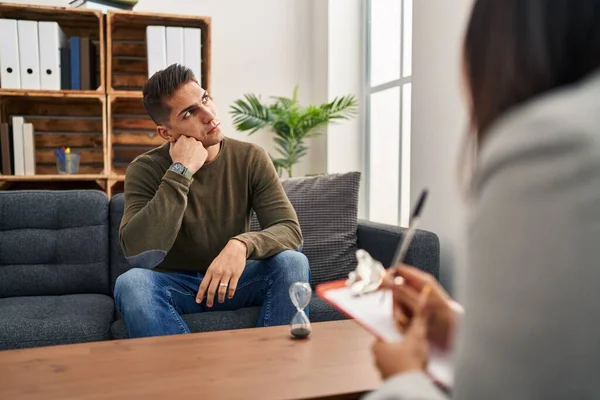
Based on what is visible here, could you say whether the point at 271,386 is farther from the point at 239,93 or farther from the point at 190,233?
the point at 239,93

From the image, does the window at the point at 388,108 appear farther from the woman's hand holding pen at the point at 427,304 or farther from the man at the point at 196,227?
the woman's hand holding pen at the point at 427,304

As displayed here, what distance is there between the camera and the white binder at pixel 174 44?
3.02 meters

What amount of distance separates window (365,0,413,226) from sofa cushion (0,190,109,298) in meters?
1.48

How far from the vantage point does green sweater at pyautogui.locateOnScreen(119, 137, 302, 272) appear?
5.45 feet

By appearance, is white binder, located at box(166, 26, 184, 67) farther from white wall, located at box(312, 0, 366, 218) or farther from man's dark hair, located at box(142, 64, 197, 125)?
man's dark hair, located at box(142, 64, 197, 125)

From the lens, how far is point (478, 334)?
393 mm

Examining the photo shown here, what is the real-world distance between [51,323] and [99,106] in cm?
182

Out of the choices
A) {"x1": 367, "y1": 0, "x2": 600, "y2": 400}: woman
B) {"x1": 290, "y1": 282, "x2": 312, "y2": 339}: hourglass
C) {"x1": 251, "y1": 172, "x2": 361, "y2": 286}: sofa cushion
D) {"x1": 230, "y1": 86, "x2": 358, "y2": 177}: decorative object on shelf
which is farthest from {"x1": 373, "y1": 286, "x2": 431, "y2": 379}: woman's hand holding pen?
{"x1": 230, "y1": 86, "x2": 358, "y2": 177}: decorative object on shelf

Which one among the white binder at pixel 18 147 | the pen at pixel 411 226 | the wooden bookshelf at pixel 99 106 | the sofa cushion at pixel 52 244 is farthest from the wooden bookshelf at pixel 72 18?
the pen at pixel 411 226

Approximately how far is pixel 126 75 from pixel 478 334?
3.20 meters

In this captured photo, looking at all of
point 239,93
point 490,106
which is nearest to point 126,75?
point 239,93

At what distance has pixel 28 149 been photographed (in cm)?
295

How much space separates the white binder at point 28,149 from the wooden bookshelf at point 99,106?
57mm

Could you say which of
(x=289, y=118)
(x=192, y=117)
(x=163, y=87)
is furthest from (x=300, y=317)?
(x=289, y=118)
